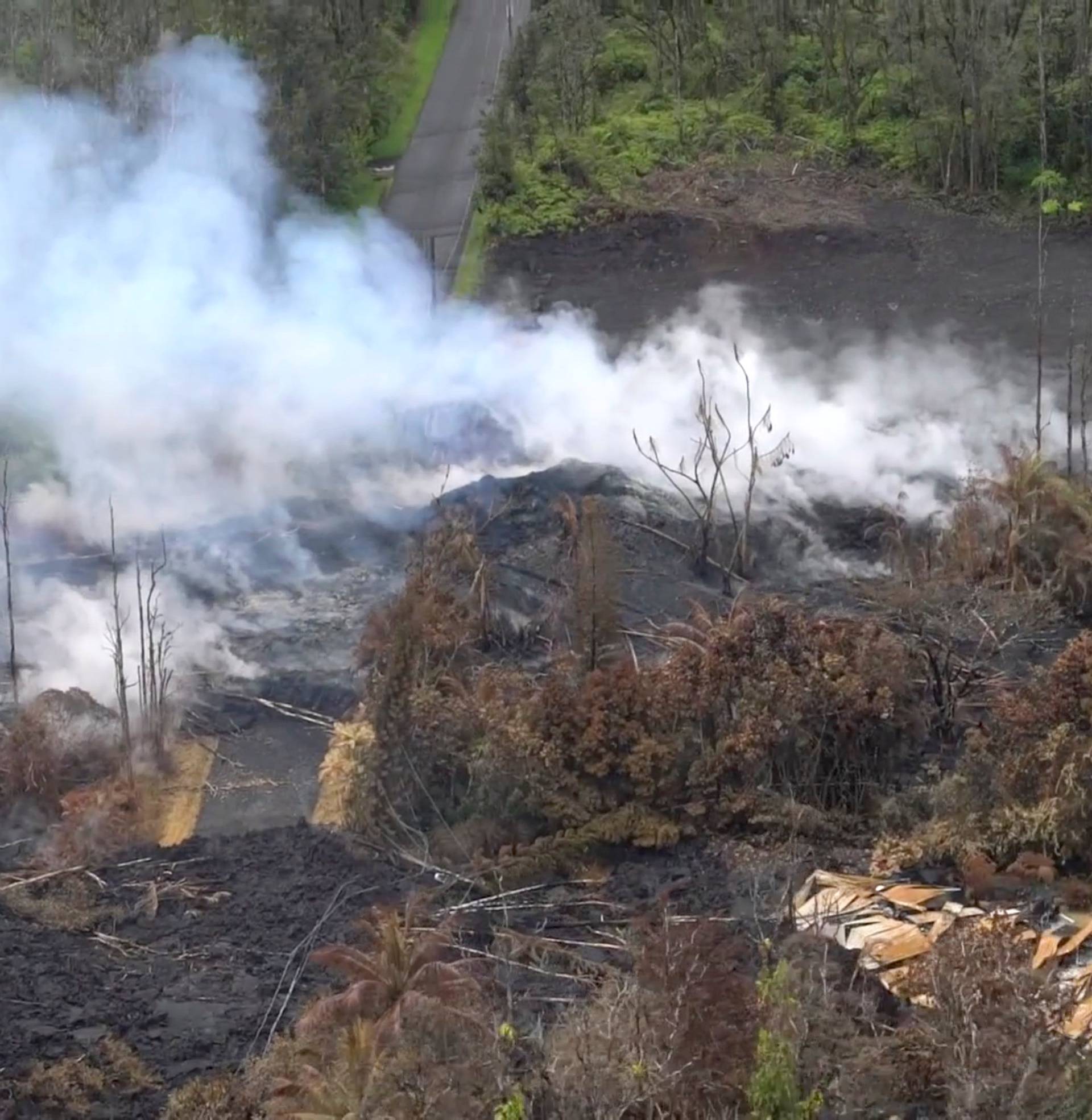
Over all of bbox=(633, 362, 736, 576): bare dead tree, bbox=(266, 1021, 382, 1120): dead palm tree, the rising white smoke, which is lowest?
bbox=(266, 1021, 382, 1120): dead palm tree

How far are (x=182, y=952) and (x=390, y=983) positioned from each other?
2.64 metres

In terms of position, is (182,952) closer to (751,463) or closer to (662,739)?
(662,739)

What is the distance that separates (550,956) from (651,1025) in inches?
112

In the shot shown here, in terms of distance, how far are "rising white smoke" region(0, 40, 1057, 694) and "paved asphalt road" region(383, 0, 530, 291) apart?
9.50 ft

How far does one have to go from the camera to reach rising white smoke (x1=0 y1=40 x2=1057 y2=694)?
22.1 meters

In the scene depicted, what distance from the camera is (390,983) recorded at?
40.2ft

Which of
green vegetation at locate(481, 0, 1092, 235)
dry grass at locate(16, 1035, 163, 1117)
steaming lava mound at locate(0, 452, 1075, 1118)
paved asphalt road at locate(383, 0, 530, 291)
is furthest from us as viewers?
green vegetation at locate(481, 0, 1092, 235)

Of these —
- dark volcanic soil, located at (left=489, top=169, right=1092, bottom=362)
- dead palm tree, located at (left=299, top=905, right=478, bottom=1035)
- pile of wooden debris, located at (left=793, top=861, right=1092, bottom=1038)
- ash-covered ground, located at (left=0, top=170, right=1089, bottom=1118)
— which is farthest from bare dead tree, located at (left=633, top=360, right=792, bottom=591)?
dead palm tree, located at (left=299, top=905, right=478, bottom=1035)

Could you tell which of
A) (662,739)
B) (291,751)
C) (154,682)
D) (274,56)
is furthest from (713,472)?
(274,56)

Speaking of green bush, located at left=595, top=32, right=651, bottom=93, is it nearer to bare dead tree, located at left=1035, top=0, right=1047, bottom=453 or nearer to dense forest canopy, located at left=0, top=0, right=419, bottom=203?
dense forest canopy, located at left=0, top=0, right=419, bottom=203

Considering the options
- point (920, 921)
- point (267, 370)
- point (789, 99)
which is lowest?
point (920, 921)

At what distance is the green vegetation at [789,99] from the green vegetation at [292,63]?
7.97 ft

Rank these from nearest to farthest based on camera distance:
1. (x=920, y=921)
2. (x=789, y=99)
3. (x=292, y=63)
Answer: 1. (x=920, y=921)
2. (x=292, y=63)
3. (x=789, y=99)

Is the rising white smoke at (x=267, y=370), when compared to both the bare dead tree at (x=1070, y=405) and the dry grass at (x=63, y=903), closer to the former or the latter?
the bare dead tree at (x=1070, y=405)
